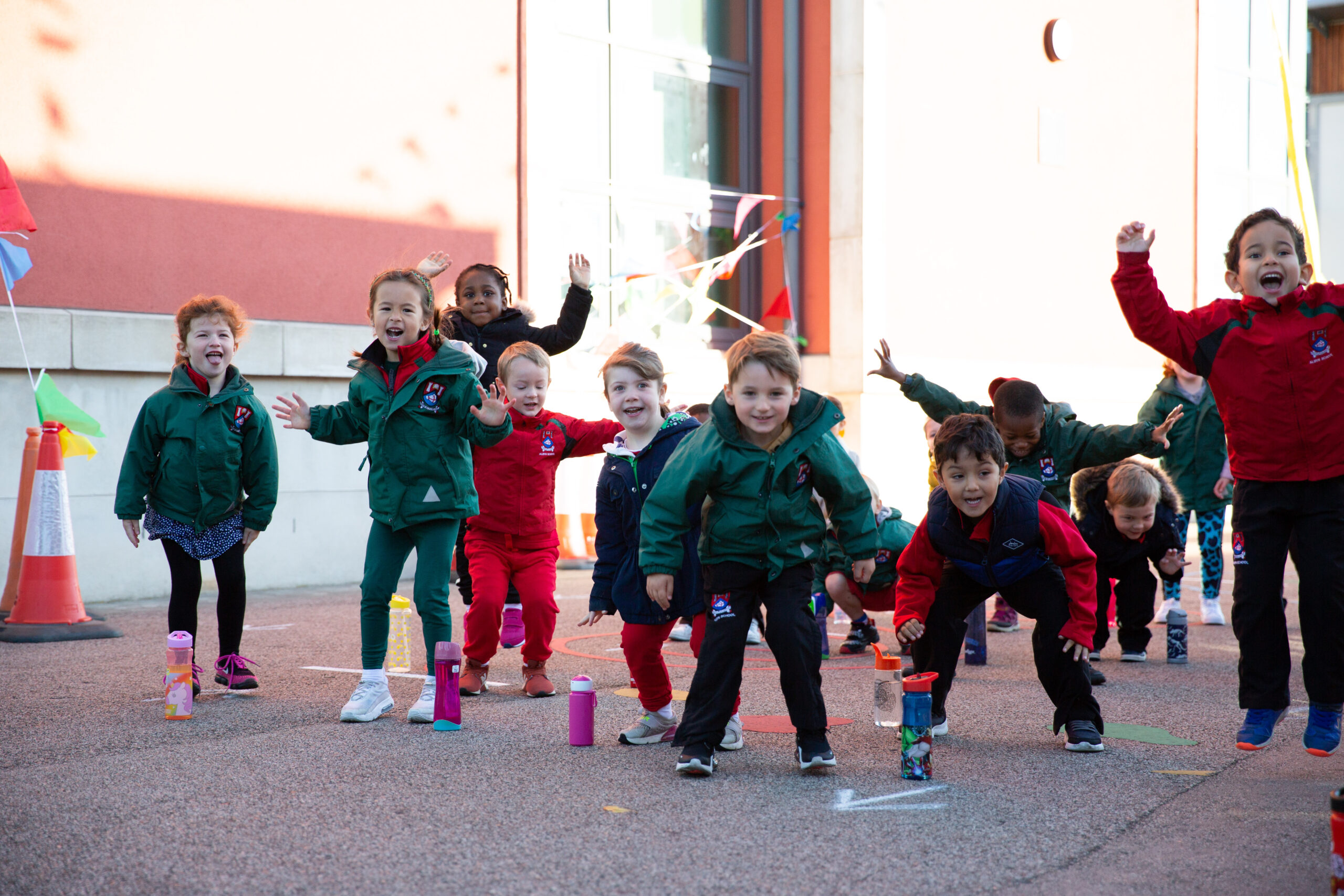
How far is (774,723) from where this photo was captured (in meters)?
5.10

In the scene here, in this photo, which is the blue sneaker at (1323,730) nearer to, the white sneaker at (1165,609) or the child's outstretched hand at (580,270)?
the white sneaker at (1165,609)

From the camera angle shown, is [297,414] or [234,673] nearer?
[297,414]

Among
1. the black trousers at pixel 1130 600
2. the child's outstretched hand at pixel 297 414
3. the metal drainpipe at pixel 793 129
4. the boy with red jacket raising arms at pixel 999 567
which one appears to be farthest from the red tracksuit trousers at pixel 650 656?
the metal drainpipe at pixel 793 129

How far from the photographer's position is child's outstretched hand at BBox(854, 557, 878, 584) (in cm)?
418

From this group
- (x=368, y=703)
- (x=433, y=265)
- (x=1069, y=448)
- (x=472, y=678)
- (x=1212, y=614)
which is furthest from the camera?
(x=1212, y=614)

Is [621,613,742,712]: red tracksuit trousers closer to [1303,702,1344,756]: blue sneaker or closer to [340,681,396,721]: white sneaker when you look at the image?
[340,681,396,721]: white sneaker

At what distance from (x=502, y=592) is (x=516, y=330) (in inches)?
62.1

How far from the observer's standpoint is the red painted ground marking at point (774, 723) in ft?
16.3

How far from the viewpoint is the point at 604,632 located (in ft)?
25.6

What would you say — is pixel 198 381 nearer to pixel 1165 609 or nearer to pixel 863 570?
pixel 863 570

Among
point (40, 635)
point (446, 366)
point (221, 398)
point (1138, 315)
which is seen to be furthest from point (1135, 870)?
point (40, 635)

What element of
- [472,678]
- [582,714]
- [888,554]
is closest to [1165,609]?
[888,554]

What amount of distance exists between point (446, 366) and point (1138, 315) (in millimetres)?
2651

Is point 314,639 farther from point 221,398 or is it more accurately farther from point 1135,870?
point 1135,870
